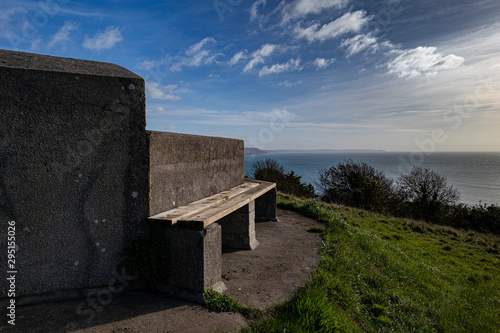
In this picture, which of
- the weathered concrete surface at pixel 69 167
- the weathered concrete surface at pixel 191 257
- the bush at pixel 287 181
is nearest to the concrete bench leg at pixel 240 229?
the weathered concrete surface at pixel 191 257

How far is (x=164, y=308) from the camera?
9.59 ft

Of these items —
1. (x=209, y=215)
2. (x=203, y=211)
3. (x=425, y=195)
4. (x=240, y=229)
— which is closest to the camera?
(x=209, y=215)

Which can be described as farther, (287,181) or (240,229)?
(287,181)

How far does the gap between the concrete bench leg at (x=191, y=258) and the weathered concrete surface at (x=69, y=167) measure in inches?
19.2

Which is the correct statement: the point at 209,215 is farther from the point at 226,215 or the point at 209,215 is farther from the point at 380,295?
the point at 380,295

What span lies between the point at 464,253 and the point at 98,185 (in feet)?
37.1

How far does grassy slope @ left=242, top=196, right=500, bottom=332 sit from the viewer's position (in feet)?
9.82

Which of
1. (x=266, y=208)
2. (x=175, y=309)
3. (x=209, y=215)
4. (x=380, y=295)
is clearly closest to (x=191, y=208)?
(x=209, y=215)

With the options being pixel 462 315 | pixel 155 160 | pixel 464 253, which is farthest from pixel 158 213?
pixel 464 253

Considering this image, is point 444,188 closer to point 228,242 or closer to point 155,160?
point 228,242

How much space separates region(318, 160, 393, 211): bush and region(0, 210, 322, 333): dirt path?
1659 centimetres

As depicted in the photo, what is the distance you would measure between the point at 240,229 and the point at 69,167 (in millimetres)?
3162

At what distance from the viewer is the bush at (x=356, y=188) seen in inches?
770

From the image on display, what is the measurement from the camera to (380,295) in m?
4.05
